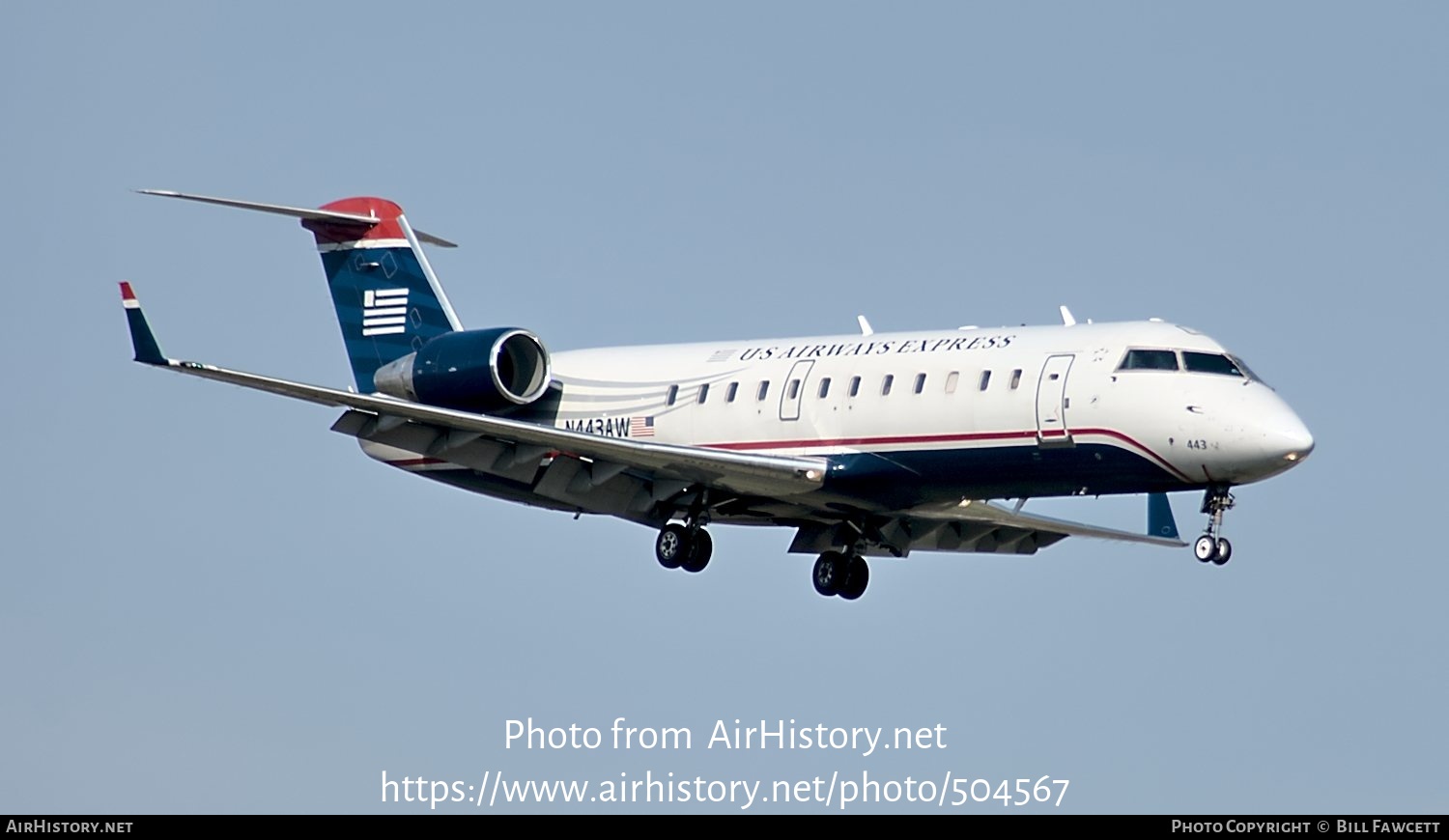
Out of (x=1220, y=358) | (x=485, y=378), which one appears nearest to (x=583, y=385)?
(x=485, y=378)

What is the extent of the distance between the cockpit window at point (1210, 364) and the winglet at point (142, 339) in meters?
12.6

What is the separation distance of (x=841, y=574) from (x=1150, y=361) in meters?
6.52

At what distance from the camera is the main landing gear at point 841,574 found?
3572 centimetres

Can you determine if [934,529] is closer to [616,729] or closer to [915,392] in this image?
[915,392]

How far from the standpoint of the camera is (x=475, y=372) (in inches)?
1389

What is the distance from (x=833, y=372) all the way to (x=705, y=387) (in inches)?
84.0

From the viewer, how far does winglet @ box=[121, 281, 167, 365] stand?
30797 millimetres

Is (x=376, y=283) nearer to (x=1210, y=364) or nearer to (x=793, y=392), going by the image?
(x=793, y=392)

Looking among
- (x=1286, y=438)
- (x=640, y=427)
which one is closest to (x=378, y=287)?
(x=640, y=427)

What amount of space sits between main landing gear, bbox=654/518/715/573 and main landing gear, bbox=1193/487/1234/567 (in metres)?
7.12

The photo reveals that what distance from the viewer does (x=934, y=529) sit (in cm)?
3666

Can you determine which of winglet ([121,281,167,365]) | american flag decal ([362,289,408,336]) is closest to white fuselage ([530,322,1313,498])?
american flag decal ([362,289,408,336])

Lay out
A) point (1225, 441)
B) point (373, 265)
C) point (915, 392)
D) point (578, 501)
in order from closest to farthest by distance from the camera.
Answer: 1. point (1225, 441)
2. point (915, 392)
3. point (578, 501)
4. point (373, 265)

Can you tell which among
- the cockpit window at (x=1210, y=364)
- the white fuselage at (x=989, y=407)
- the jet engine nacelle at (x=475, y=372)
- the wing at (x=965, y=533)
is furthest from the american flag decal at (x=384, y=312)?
the cockpit window at (x=1210, y=364)
